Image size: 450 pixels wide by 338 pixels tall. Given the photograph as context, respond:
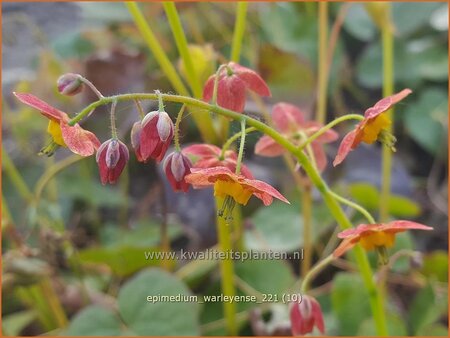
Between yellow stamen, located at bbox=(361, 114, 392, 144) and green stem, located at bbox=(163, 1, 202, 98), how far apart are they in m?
0.27

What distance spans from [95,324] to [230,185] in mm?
395

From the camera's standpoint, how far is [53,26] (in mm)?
1731

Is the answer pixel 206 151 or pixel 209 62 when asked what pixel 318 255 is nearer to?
pixel 209 62

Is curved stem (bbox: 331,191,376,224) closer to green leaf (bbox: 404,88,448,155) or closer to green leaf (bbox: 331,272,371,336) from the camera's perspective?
green leaf (bbox: 331,272,371,336)

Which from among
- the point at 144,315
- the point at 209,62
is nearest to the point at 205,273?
the point at 144,315

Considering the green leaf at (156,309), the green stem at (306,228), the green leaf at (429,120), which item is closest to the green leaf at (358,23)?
the green leaf at (429,120)

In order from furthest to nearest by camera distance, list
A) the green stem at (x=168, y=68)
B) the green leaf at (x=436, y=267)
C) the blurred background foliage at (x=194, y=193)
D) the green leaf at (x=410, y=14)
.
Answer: the green leaf at (x=410, y=14) < the green leaf at (x=436, y=267) < the blurred background foliage at (x=194, y=193) < the green stem at (x=168, y=68)

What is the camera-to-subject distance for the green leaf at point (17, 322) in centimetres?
100

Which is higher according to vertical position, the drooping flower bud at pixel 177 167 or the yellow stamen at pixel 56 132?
the yellow stamen at pixel 56 132

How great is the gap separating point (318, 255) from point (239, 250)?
135 mm

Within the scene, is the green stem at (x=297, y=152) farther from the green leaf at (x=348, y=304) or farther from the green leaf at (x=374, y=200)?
the green leaf at (x=374, y=200)

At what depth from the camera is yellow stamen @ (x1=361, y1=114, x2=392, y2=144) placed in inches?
24.0

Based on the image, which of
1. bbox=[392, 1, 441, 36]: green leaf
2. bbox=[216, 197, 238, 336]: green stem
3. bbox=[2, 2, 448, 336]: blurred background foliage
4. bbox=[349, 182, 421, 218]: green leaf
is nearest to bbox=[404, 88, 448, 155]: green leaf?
bbox=[2, 2, 448, 336]: blurred background foliage

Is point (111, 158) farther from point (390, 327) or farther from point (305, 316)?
point (390, 327)
